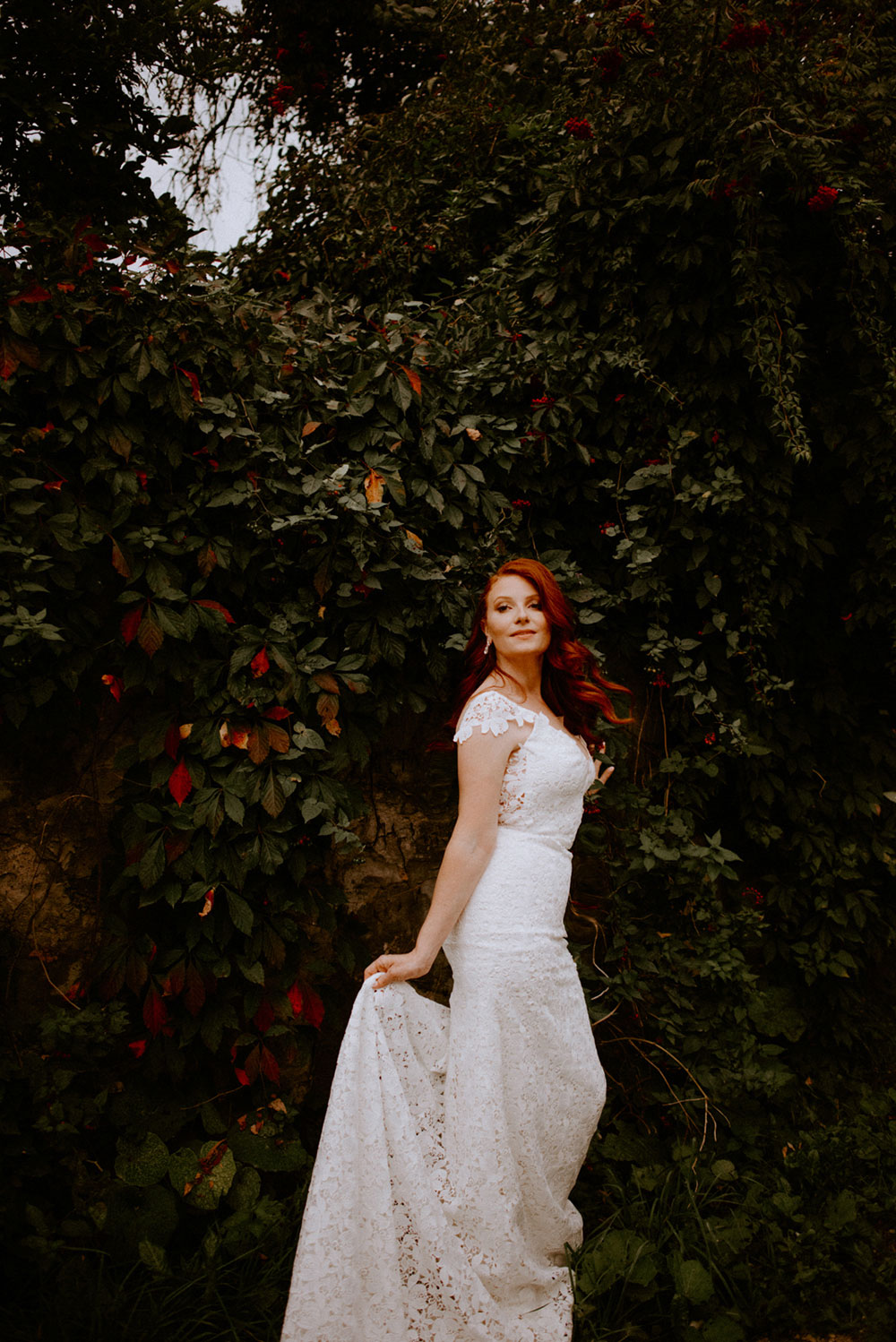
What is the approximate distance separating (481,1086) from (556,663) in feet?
3.57

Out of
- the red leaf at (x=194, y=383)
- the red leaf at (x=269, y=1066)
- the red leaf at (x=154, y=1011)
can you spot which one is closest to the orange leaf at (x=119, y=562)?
the red leaf at (x=194, y=383)

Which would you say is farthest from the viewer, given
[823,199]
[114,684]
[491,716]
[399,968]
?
[823,199]

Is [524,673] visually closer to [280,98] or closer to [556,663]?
[556,663]

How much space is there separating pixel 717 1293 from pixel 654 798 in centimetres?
144

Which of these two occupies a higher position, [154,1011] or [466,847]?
[466,847]

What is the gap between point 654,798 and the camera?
111 inches

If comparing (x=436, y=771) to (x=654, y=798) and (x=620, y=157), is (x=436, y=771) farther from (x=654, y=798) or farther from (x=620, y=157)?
(x=620, y=157)

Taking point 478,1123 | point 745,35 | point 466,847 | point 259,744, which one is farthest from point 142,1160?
point 745,35

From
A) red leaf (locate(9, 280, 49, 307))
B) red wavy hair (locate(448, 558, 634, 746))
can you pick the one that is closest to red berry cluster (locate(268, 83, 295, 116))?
red leaf (locate(9, 280, 49, 307))

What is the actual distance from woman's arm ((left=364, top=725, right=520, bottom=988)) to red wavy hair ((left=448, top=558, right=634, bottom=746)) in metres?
0.29

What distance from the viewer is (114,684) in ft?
7.04

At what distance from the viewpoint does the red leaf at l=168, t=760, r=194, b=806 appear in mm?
2096

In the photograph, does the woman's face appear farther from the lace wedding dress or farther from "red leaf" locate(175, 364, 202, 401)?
"red leaf" locate(175, 364, 202, 401)

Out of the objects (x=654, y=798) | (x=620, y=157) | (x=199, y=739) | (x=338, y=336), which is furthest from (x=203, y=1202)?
(x=620, y=157)
